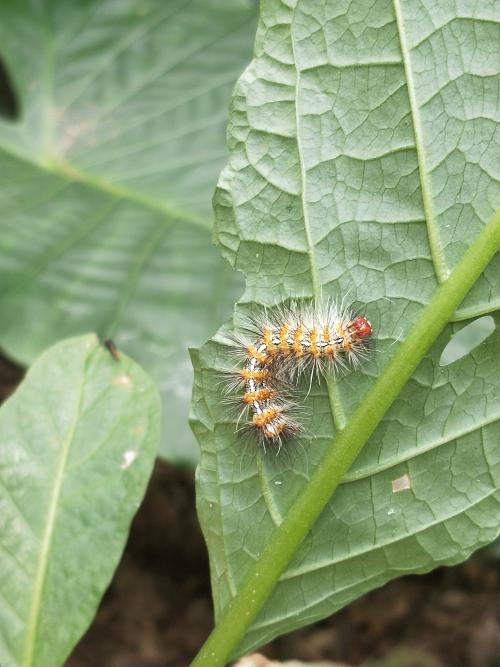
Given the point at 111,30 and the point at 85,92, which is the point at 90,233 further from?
the point at 111,30

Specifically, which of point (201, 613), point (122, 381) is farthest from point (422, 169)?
point (201, 613)

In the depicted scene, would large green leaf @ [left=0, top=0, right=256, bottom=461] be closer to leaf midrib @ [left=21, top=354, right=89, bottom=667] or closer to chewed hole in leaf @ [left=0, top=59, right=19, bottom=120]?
leaf midrib @ [left=21, top=354, right=89, bottom=667]

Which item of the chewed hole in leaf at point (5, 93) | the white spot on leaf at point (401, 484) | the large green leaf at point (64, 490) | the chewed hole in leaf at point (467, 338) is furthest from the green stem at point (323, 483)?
the chewed hole in leaf at point (5, 93)

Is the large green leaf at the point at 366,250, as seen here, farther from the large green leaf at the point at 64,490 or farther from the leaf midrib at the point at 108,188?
the leaf midrib at the point at 108,188

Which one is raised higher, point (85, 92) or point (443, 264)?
point (85, 92)

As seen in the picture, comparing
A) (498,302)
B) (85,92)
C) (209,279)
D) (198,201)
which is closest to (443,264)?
(498,302)

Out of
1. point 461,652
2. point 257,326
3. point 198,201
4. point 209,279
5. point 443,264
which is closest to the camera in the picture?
point 443,264
